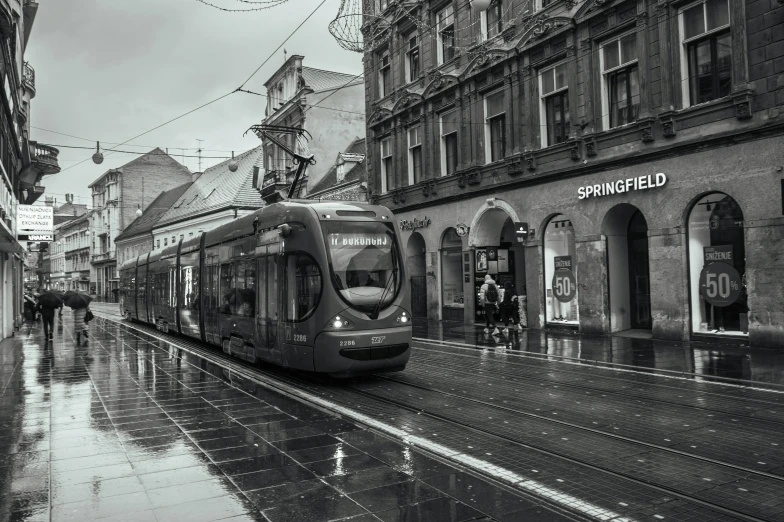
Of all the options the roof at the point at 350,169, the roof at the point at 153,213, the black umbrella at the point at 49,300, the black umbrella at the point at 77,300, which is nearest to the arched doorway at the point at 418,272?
the roof at the point at 350,169

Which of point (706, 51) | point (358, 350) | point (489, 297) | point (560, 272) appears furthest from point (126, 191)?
point (358, 350)

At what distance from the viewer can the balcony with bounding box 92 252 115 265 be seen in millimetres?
84375

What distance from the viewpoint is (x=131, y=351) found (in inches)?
675

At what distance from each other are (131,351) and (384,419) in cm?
1129

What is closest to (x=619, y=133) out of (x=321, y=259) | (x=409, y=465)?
(x=321, y=259)

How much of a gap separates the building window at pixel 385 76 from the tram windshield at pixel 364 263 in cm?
2010

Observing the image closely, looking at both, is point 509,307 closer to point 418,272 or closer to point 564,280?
point 564,280

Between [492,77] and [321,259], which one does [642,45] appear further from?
[321,259]

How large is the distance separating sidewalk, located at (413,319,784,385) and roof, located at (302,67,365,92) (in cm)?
2888

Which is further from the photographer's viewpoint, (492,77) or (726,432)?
(492,77)

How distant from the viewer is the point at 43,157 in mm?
33906

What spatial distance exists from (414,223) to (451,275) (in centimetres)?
297

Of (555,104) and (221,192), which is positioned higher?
(221,192)

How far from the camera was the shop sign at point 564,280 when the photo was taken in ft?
66.0
